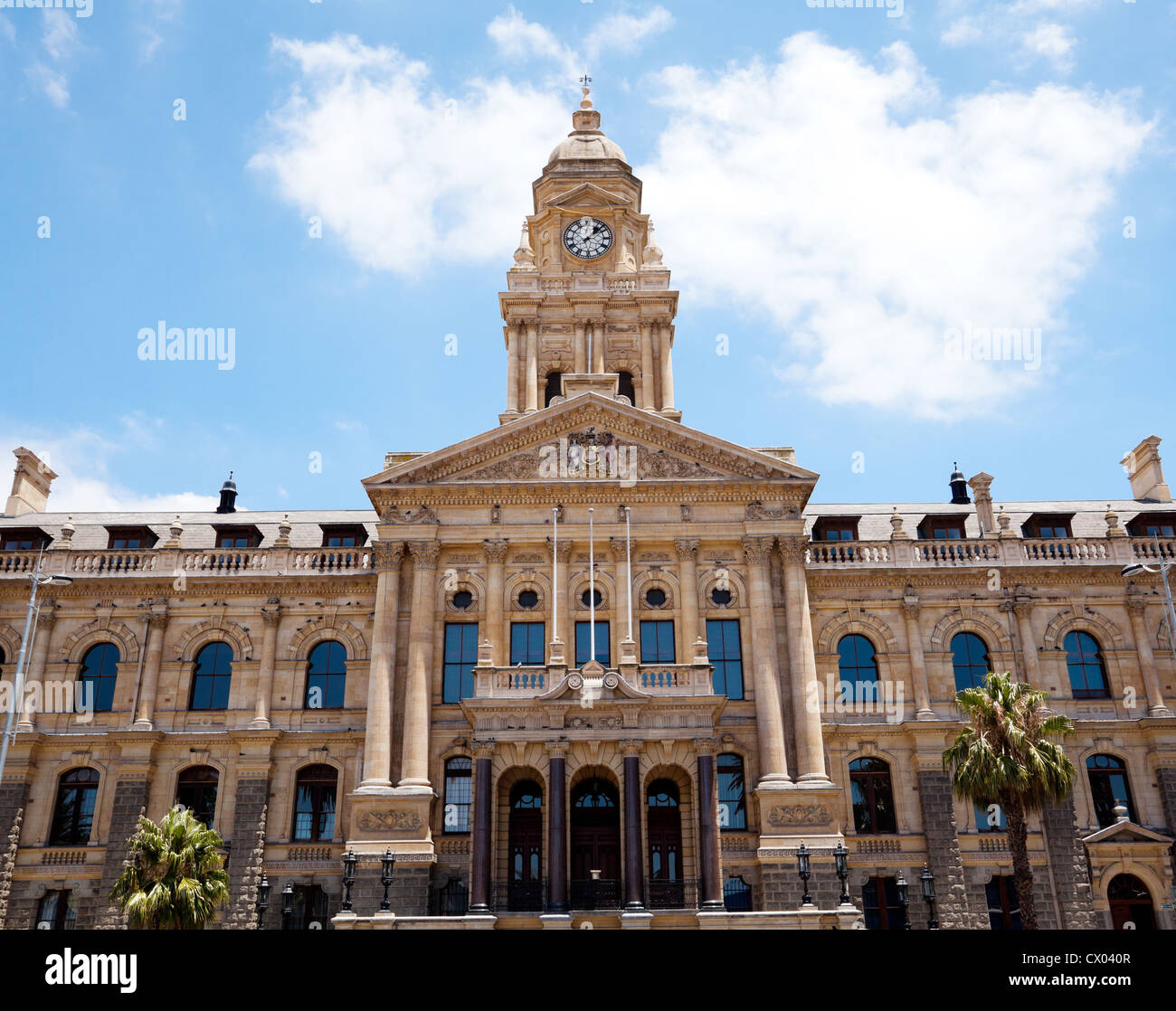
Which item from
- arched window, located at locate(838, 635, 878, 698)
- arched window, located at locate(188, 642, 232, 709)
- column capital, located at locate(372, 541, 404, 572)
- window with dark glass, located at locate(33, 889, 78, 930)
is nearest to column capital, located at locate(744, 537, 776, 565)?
arched window, located at locate(838, 635, 878, 698)

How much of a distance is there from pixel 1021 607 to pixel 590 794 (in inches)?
785

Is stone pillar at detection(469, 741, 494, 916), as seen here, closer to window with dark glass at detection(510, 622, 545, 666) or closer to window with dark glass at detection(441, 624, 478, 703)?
window with dark glass at detection(441, 624, 478, 703)

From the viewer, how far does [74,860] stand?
40344mm

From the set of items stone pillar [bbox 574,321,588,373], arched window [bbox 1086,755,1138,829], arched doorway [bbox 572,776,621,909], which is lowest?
arched doorway [bbox 572,776,621,909]

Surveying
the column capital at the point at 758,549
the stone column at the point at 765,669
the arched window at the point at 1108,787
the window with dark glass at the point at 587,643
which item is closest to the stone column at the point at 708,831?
the stone column at the point at 765,669

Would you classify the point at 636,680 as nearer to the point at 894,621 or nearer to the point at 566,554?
the point at 566,554

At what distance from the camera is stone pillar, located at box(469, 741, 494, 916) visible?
34.7 meters

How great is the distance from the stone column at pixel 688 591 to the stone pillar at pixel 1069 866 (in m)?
14.9

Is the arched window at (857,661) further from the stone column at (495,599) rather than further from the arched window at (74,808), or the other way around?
the arched window at (74,808)

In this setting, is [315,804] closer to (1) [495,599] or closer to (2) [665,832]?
(1) [495,599]

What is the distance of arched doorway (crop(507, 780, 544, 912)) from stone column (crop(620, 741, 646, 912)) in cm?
376
